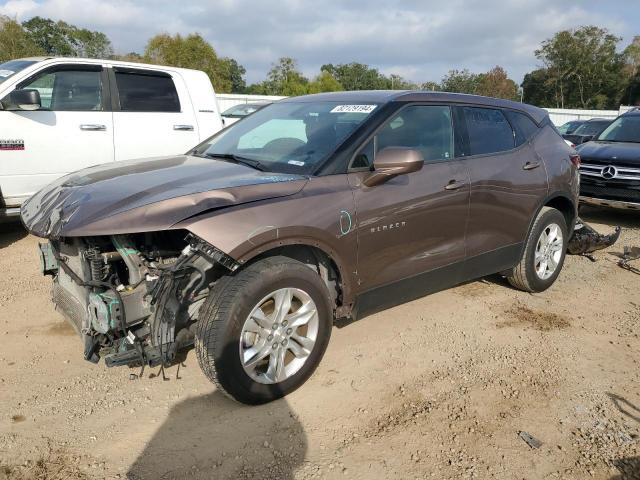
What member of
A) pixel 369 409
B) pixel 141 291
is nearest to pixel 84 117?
pixel 141 291

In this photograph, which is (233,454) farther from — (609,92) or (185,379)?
(609,92)

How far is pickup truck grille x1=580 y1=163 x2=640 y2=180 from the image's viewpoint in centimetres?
753

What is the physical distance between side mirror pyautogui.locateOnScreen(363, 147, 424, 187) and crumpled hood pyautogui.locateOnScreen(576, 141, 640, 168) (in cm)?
594

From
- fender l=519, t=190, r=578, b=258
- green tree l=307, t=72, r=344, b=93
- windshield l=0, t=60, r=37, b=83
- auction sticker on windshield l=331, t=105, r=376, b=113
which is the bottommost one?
fender l=519, t=190, r=578, b=258

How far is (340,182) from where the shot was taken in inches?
126

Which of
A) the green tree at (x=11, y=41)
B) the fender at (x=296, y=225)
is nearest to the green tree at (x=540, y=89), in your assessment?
the green tree at (x=11, y=41)

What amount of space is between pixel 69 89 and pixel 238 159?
3.52m

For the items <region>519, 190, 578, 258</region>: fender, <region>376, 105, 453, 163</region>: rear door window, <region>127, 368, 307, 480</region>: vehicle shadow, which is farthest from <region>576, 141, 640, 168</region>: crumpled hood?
<region>127, 368, 307, 480</region>: vehicle shadow

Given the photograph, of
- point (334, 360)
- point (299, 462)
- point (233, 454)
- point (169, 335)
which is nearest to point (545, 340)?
point (334, 360)

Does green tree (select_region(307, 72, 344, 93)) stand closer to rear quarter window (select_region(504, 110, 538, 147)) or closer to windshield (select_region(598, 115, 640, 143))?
windshield (select_region(598, 115, 640, 143))

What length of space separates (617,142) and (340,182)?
7393 millimetres

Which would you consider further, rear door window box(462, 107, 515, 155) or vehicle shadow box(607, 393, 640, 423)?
rear door window box(462, 107, 515, 155)

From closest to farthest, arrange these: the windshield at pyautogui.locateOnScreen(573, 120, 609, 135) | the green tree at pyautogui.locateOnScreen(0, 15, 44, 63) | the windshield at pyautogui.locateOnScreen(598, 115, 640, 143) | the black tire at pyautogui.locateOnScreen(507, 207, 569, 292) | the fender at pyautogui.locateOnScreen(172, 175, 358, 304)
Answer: the fender at pyautogui.locateOnScreen(172, 175, 358, 304) < the black tire at pyautogui.locateOnScreen(507, 207, 569, 292) < the windshield at pyautogui.locateOnScreen(598, 115, 640, 143) < the windshield at pyautogui.locateOnScreen(573, 120, 609, 135) < the green tree at pyautogui.locateOnScreen(0, 15, 44, 63)

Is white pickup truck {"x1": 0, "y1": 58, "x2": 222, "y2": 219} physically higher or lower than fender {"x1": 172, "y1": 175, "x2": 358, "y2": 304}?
higher
